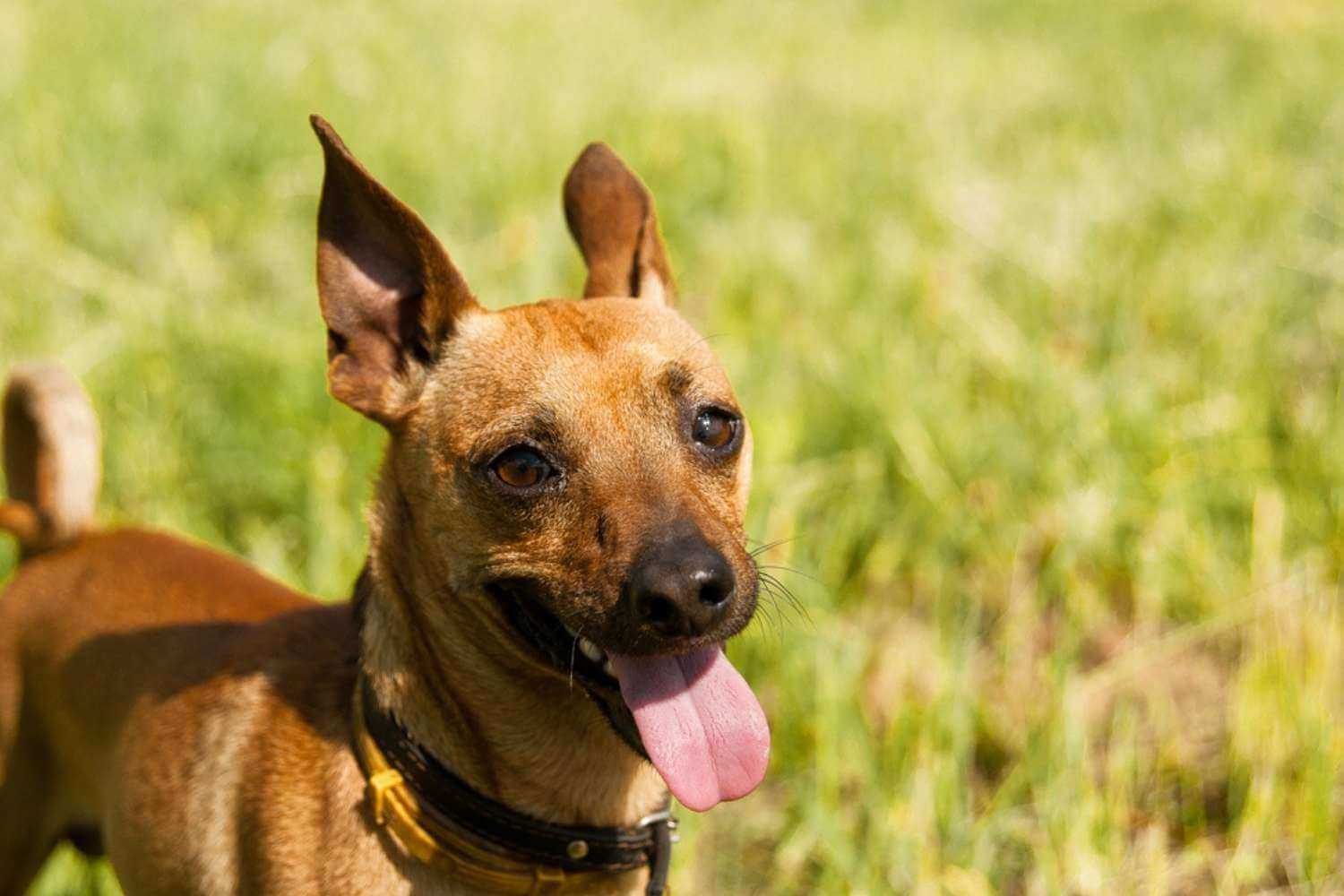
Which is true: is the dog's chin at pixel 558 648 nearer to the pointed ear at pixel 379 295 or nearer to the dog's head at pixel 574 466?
the dog's head at pixel 574 466

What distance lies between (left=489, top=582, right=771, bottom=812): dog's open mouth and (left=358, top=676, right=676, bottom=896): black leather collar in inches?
9.8

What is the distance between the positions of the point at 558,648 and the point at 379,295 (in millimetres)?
912

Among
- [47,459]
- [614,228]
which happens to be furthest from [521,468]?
[47,459]

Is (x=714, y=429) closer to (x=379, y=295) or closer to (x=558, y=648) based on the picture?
(x=558, y=648)

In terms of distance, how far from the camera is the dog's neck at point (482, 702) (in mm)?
2463

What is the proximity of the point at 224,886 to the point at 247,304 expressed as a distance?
3735 mm

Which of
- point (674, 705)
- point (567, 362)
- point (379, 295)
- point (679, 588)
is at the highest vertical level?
point (379, 295)

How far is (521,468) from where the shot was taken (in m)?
2.49

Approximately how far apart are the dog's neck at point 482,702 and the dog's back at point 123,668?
0.20m

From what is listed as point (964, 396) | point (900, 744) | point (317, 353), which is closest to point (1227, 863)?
point (900, 744)

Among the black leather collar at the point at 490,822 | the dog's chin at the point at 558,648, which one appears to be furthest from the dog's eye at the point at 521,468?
the black leather collar at the point at 490,822

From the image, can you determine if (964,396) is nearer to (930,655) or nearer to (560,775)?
(930,655)

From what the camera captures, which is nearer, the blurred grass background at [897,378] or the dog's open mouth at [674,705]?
the dog's open mouth at [674,705]

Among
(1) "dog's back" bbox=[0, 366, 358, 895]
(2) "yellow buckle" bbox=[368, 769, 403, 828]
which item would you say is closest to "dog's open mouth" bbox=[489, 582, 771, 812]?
(2) "yellow buckle" bbox=[368, 769, 403, 828]
